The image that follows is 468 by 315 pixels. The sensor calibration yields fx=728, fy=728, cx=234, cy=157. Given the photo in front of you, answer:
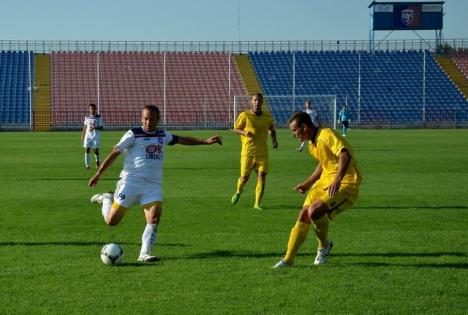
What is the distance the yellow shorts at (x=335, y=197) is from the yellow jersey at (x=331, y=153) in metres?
0.08

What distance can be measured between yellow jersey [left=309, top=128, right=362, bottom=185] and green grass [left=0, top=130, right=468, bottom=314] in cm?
101

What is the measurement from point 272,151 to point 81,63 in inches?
1601

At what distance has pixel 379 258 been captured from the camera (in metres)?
8.77

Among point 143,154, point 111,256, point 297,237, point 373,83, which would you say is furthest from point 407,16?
point 111,256

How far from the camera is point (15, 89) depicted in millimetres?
62469

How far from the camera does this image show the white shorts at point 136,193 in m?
8.90

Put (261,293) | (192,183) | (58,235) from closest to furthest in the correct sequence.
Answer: (261,293), (58,235), (192,183)

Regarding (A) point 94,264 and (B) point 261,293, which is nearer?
(B) point 261,293

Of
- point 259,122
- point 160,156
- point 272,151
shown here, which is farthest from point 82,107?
point 160,156

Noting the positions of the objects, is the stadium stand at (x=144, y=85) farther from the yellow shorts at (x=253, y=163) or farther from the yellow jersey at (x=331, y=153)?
the yellow jersey at (x=331, y=153)

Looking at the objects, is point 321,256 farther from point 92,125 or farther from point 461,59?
point 461,59

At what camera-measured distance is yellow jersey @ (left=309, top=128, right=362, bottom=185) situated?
7.93 meters

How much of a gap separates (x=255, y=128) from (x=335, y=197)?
5817 millimetres

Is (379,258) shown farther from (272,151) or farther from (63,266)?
(272,151)
